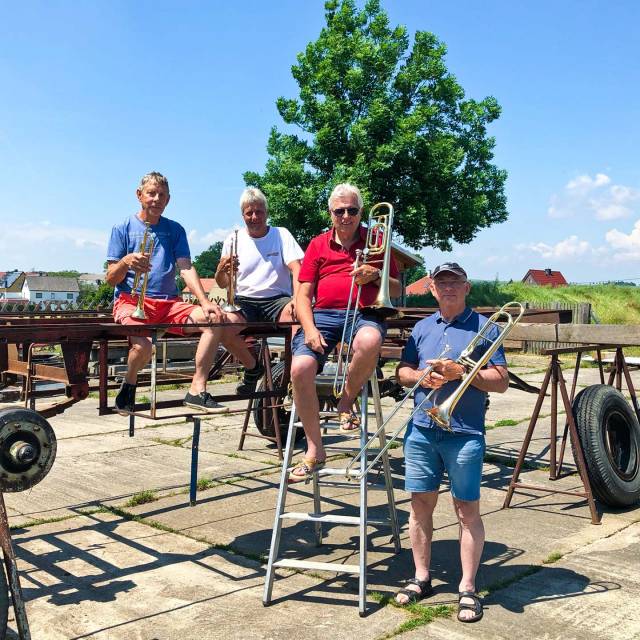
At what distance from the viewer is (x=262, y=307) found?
21.4 feet

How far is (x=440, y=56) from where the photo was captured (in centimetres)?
3070

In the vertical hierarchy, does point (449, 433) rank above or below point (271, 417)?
above

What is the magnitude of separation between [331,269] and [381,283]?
0.42 m

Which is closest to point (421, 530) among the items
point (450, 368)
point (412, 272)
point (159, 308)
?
point (450, 368)

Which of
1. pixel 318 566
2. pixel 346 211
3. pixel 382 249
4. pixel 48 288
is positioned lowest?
pixel 318 566

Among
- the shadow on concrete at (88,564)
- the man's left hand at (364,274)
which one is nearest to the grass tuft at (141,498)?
the shadow on concrete at (88,564)

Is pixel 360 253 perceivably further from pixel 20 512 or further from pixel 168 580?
pixel 20 512

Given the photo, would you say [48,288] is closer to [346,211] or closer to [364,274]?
[346,211]

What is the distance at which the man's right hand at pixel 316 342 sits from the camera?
14.8 ft

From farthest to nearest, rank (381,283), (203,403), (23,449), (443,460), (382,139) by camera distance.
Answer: (382,139) < (203,403) < (381,283) < (443,460) < (23,449)

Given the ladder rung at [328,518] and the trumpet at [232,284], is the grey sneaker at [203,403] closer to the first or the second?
the trumpet at [232,284]

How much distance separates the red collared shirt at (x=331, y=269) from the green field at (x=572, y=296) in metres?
25.0

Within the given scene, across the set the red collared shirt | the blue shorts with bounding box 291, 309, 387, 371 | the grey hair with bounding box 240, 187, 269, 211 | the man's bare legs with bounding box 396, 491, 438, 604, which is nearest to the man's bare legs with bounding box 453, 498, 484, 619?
the man's bare legs with bounding box 396, 491, 438, 604

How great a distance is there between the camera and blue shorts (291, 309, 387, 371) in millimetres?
4621
